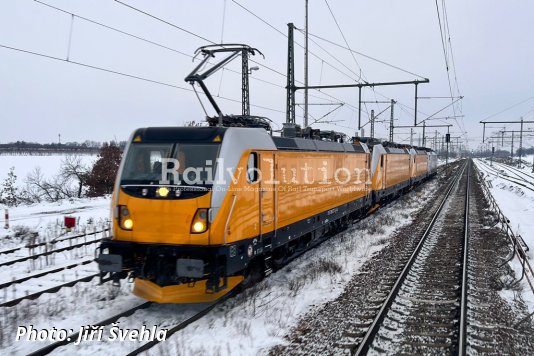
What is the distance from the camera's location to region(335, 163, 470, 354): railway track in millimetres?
6332

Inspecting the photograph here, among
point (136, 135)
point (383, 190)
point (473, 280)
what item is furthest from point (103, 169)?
point (473, 280)

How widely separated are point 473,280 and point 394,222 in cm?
835

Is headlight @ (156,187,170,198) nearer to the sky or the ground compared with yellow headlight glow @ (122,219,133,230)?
nearer to the sky

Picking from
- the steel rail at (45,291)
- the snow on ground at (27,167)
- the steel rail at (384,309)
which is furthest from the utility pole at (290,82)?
the snow on ground at (27,167)

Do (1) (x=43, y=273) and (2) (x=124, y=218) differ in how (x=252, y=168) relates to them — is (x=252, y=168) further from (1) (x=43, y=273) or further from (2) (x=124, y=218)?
(1) (x=43, y=273)

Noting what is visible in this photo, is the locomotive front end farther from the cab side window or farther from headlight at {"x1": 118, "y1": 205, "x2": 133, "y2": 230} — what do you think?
the cab side window

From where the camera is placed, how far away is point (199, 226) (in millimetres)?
6992

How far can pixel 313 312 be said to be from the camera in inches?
303

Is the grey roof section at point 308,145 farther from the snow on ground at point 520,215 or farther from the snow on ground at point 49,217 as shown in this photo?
the snow on ground at point 49,217

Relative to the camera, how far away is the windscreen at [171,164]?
23.7 feet

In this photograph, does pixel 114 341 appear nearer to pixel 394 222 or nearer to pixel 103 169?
pixel 394 222

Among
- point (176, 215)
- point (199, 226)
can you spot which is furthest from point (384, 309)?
point (176, 215)

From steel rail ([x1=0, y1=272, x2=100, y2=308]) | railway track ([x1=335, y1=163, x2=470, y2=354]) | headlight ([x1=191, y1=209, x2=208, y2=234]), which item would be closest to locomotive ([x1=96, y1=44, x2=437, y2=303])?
headlight ([x1=191, y1=209, x2=208, y2=234])

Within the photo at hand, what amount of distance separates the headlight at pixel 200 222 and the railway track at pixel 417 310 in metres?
2.76
